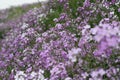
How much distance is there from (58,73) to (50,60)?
698 mm

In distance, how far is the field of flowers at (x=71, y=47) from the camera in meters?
3.60

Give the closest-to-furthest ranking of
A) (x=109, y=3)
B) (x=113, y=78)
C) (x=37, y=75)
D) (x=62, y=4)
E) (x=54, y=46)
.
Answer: (x=113, y=78) → (x=37, y=75) → (x=54, y=46) → (x=109, y=3) → (x=62, y=4)

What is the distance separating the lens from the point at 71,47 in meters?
5.18

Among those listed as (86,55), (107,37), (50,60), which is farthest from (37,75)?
(107,37)

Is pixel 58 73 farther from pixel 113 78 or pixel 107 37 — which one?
pixel 107 37

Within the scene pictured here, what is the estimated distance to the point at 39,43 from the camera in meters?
6.43

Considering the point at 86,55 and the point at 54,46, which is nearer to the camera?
the point at 86,55

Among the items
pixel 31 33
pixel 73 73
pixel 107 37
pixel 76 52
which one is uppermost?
pixel 107 37

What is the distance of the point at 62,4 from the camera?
27.3 ft

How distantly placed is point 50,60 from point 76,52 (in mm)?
1337

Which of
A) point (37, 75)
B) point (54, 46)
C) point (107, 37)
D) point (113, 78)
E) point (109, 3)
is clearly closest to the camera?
point (107, 37)

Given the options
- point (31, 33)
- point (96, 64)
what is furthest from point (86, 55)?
point (31, 33)

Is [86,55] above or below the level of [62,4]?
above

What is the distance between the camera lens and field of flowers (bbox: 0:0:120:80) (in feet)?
11.8
